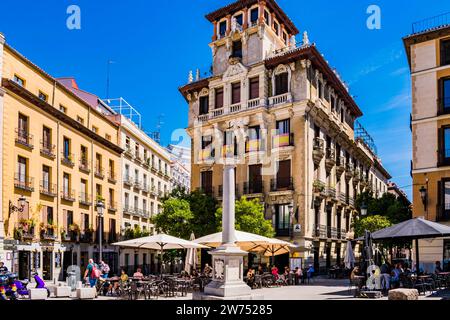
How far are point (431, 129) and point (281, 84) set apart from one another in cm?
1176

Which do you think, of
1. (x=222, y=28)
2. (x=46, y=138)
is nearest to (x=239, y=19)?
(x=222, y=28)

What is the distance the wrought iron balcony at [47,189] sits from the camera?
103ft

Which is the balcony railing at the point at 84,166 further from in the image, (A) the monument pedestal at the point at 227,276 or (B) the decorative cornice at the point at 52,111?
(A) the monument pedestal at the point at 227,276

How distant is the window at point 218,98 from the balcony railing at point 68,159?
11.9m

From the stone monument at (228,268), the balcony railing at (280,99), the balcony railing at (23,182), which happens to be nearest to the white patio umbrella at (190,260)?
the stone monument at (228,268)

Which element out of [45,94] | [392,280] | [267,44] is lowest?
[392,280]

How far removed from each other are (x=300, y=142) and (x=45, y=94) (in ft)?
58.6

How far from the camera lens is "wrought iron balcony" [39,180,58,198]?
31.3 m

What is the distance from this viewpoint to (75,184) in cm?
3581

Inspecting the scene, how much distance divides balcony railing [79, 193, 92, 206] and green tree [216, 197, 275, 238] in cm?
1210

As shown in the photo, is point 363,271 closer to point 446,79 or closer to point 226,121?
point 446,79

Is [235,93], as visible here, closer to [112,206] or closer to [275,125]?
[275,125]

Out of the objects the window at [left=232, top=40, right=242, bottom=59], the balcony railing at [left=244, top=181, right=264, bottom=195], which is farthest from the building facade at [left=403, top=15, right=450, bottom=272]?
the window at [left=232, top=40, right=242, bottom=59]

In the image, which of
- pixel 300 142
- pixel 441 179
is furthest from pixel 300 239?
pixel 441 179
